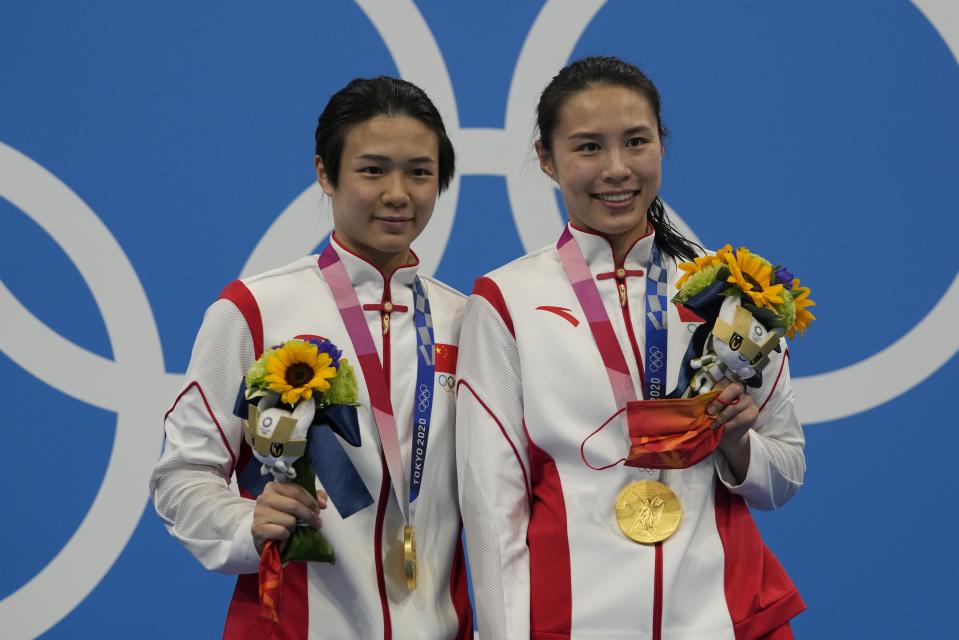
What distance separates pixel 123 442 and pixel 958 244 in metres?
2.57

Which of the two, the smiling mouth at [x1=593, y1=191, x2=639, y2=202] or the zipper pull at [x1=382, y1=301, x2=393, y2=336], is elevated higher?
the smiling mouth at [x1=593, y1=191, x2=639, y2=202]

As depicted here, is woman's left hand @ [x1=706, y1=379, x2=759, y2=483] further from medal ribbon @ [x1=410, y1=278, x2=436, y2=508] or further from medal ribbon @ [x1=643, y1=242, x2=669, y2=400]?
medal ribbon @ [x1=410, y1=278, x2=436, y2=508]

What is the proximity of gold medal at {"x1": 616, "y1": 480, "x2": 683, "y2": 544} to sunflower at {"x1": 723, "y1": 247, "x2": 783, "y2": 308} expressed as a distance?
0.40m

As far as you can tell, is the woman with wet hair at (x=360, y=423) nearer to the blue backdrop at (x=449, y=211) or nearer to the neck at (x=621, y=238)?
the neck at (x=621, y=238)

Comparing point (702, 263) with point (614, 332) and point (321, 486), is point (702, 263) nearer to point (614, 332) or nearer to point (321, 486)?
point (614, 332)

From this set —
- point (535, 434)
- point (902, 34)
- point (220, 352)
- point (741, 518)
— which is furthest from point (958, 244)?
point (220, 352)

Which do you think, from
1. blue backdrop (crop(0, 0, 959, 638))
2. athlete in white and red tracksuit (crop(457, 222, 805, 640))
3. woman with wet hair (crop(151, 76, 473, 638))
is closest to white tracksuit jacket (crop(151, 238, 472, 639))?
woman with wet hair (crop(151, 76, 473, 638))

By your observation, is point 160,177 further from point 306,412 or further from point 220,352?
point 306,412

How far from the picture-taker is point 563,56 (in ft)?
11.4

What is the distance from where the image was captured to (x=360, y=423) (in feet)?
7.10

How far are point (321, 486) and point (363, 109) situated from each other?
74 cm

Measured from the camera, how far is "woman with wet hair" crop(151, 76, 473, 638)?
6.90ft

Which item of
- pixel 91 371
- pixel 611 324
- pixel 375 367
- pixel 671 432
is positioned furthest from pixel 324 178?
pixel 91 371

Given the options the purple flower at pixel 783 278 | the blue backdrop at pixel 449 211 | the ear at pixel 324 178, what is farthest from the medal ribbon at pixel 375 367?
the blue backdrop at pixel 449 211
